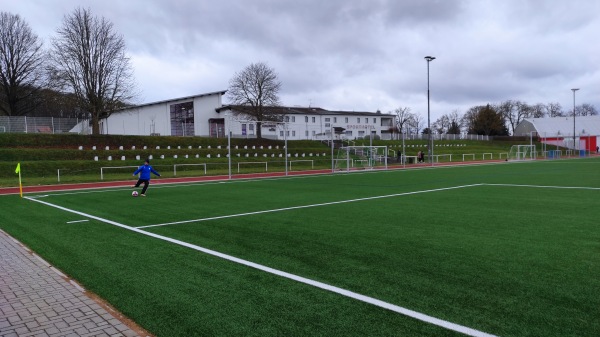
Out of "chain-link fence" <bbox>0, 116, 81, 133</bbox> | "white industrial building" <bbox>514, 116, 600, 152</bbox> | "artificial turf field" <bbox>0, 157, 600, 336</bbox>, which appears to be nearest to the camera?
"artificial turf field" <bbox>0, 157, 600, 336</bbox>

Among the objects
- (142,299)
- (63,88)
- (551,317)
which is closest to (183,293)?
(142,299)

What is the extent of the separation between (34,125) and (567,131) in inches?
3978

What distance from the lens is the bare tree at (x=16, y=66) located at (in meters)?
45.4

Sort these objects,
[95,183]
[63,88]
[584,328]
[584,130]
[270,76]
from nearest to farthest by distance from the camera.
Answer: [584,328]
[95,183]
[63,88]
[270,76]
[584,130]

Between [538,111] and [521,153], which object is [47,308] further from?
[538,111]

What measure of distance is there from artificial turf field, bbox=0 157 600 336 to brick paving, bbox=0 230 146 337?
0.25 metres

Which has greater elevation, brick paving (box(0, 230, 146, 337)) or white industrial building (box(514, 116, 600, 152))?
white industrial building (box(514, 116, 600, 152))

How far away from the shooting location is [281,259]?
6.61m

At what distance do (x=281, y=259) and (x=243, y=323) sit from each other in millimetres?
2449

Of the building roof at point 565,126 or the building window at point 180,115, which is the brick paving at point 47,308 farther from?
the building roof at point 565,126

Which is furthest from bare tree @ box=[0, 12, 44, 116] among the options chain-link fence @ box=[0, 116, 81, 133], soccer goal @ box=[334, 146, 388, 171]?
soccer goal @ box=[334, 146, 388, 171]

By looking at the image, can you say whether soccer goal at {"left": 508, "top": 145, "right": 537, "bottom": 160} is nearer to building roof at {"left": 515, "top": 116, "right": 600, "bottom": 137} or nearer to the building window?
building roof at {"left": 515, "top": 116, "right": 600, "bottom": 137}

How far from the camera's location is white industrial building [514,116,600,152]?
82.8 m

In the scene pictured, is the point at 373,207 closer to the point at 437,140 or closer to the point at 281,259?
the point at 281,259
